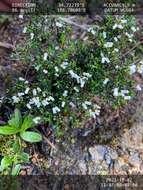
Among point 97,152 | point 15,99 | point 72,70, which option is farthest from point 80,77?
point 97,152

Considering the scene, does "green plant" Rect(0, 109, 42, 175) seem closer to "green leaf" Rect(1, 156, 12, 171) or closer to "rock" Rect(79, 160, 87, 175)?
"green leaf" Rect(1, 156, 12, 171)

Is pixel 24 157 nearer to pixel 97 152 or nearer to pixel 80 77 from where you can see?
pixel 97 152

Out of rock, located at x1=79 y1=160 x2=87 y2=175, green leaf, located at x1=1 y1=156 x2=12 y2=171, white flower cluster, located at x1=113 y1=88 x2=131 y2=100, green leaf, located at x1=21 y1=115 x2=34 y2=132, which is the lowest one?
rock, located at x1=79 y1=160 x2=87 y2=175

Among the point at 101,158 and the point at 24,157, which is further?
the point at 101,158

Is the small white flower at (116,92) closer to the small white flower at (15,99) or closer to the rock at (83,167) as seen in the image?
the rock at (83,167)

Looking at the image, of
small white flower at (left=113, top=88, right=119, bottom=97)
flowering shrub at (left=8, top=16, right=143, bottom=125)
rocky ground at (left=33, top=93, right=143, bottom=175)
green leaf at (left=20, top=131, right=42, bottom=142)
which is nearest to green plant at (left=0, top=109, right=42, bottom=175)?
green leaf at (left=20, top=131, right=42, bottom=142)

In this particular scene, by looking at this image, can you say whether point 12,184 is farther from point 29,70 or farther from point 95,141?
point 29,70
